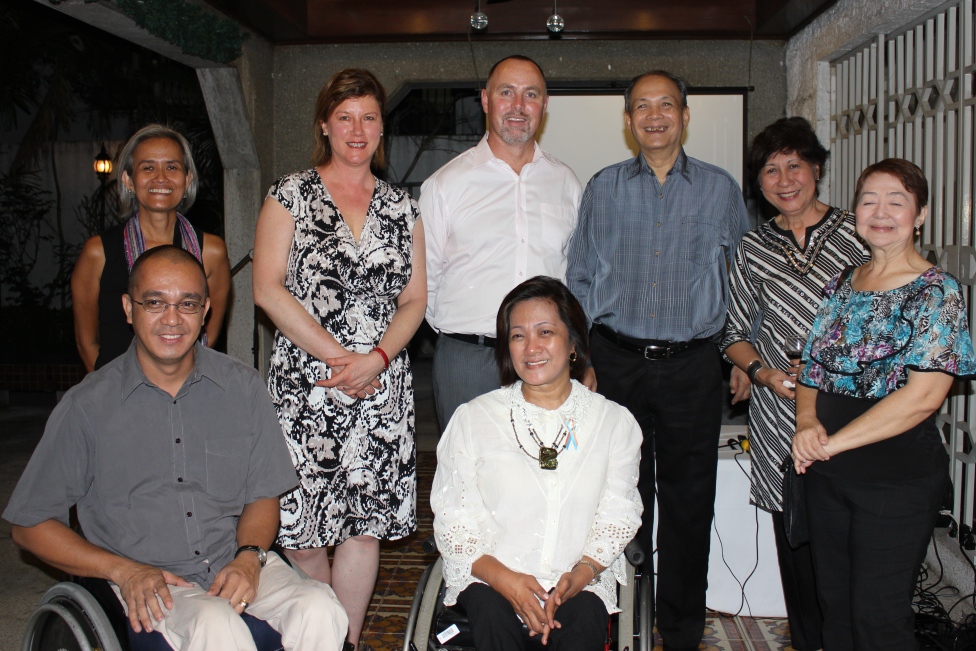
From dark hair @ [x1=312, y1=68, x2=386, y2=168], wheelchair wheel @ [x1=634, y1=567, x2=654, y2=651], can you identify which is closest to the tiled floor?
wheelchair wheel @ [x1=634, y1=567, x2=654, y2=651]

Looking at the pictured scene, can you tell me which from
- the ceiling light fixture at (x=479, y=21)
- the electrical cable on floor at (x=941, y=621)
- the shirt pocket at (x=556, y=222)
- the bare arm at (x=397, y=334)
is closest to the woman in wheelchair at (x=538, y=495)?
the bare arm at (x=397, y=334)

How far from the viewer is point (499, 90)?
2869 millimetres

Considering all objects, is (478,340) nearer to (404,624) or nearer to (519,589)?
(519,589)

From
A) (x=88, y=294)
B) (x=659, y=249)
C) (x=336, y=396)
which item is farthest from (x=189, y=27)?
(x=659, y=249)

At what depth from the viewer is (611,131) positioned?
231 inches

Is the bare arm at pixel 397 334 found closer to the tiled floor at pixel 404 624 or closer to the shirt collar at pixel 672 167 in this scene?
the shirt collar at pixel 672 167

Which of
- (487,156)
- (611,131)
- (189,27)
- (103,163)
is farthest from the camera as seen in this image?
(103,163)

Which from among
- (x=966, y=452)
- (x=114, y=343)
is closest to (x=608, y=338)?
(x=114, y=343)

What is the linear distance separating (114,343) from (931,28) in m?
3.70

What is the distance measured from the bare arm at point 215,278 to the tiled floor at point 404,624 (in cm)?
128

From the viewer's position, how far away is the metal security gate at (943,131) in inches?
137

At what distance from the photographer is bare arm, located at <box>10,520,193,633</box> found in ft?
6.09

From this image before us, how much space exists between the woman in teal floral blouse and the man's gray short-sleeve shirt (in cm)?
149

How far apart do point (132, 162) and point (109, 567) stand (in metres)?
1.40
